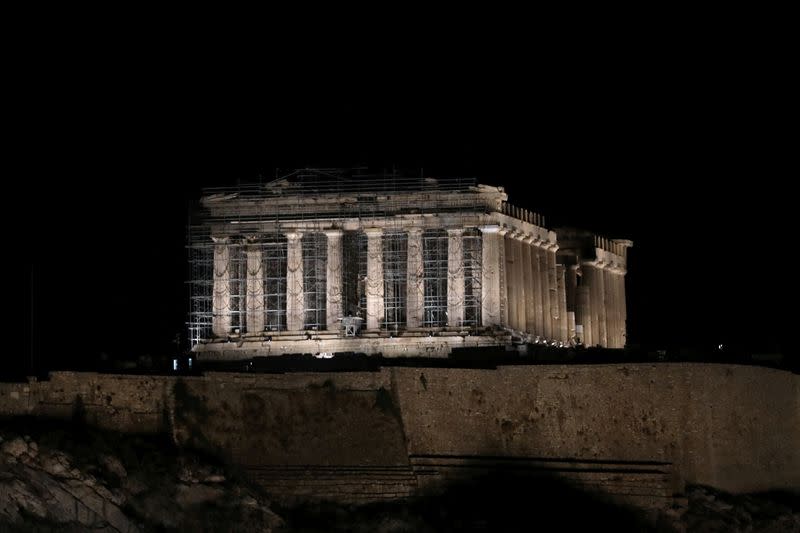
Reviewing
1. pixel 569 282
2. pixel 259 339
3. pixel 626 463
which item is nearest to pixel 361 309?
pixel 259 339

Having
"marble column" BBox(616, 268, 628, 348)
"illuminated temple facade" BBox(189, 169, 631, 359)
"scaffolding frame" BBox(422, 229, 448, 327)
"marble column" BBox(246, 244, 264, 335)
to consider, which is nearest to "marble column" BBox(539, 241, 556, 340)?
"illuminated temple facade" BBox(189, 169, 631, 359)

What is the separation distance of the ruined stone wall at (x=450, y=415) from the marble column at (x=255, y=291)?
16.6 metres

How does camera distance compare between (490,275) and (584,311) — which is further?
(584,311)

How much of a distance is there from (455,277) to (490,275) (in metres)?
1.81

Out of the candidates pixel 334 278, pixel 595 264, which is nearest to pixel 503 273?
pixel 334 278

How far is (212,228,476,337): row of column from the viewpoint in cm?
11094

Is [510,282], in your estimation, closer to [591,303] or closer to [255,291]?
[591,303]

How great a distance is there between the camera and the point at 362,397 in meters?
95.3

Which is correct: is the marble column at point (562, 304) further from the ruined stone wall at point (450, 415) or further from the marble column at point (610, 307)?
the ruined stone wall at point (450, 415)

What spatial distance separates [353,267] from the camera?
113 meters

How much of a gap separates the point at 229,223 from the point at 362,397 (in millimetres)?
20740

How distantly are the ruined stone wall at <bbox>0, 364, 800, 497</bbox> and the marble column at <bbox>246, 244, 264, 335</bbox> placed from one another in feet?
54.4

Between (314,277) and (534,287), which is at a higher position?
(314,277)

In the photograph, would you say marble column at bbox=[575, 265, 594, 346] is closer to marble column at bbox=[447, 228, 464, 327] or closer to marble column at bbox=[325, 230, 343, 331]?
marble column at bbox=[447, 228, 464, 327]
